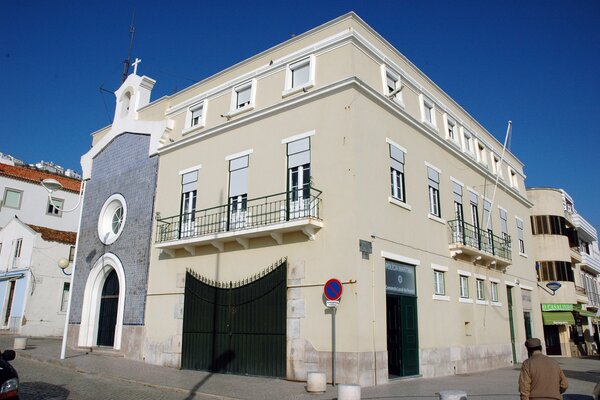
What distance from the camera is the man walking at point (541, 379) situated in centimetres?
552

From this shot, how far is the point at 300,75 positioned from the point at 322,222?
498 centimetres

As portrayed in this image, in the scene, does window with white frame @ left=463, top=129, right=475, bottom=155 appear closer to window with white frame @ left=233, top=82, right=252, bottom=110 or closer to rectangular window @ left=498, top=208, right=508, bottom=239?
rectangular window @ left=498, top=208, right=508, bottom=239

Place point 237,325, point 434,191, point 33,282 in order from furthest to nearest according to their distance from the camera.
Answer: point 33,282 → point 434,191 → point 237,325

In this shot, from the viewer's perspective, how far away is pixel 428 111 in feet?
59.2

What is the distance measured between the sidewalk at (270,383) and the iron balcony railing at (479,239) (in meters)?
4.68

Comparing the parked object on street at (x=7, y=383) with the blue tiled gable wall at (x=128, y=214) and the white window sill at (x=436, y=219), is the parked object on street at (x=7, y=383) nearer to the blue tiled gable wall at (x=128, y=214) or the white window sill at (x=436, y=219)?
the blue tiled gable wall at (x=128, y=214)

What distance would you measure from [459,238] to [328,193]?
21.8 ft

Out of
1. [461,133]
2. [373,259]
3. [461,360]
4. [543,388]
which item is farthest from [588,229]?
[543,388]

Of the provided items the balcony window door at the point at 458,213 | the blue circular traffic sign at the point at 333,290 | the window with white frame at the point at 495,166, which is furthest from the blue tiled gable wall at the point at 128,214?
the window with white frame at the point at 495,166

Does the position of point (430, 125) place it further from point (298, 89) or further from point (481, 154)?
point (481, 154)

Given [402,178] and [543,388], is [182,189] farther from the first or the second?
[543,388]

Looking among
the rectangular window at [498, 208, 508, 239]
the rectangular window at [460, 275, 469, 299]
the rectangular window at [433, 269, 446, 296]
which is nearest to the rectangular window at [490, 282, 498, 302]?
the rectangular window at [460, 275, 469, 299]

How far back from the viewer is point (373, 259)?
13.0m

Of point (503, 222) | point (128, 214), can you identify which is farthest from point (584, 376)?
point (128, 214)
